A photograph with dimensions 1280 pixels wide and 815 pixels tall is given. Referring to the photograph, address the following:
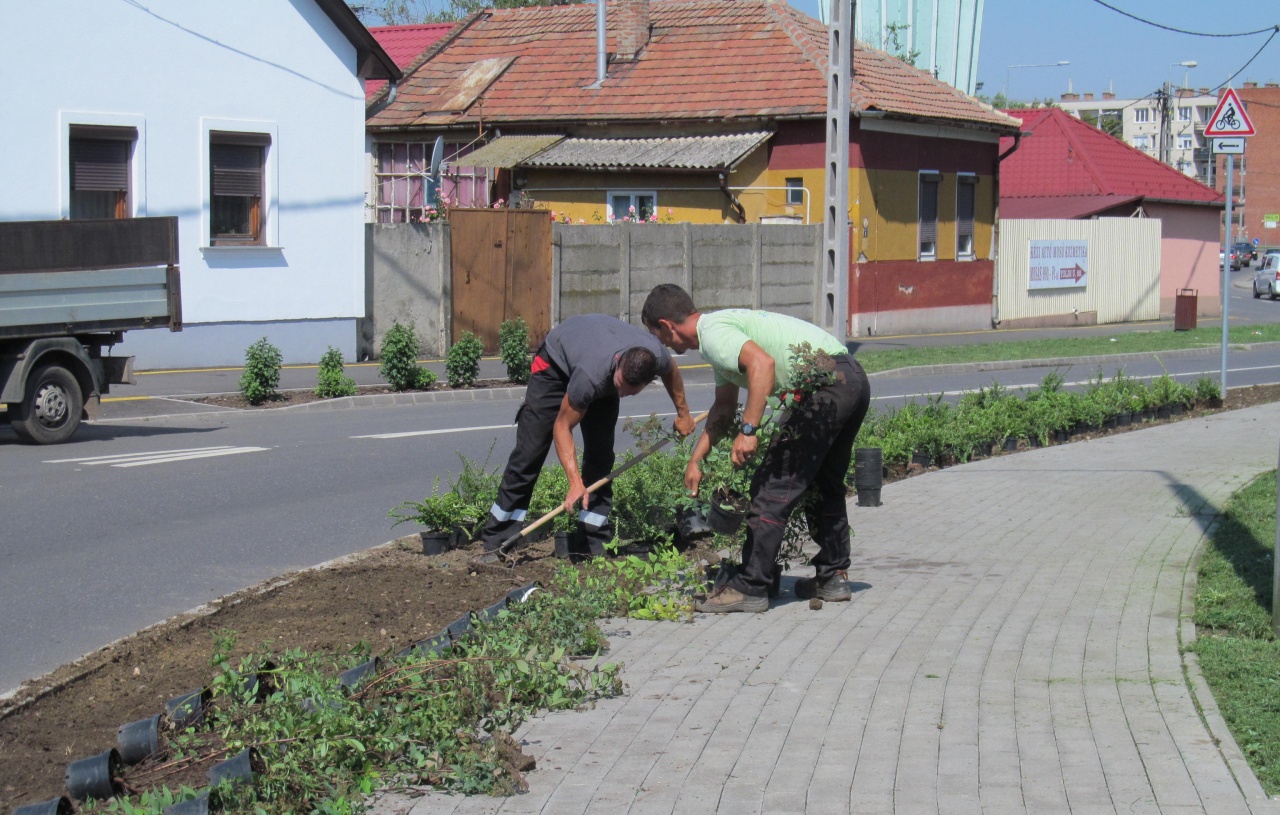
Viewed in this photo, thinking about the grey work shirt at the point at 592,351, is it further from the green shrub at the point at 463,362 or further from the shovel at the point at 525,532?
the green shrub at the point at 463,362

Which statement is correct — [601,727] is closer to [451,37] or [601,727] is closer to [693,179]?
[693,179]

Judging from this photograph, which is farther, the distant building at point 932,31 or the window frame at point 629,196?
the distant building at point 932,31

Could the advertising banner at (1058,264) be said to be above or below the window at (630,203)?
below

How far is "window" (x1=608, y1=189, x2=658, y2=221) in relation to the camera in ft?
94.7

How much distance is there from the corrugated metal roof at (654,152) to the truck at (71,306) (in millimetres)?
15125

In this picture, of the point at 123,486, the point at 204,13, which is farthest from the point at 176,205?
the point at 123,486

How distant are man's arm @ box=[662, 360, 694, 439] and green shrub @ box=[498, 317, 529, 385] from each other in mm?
11163

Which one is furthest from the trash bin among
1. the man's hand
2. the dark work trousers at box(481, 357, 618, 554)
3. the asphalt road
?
the man's hand

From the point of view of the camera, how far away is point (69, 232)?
12.9m

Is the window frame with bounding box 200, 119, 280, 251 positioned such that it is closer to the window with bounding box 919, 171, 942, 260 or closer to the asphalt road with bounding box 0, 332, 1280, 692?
the asphalt road with bounding box 0, 332, 1280, 692

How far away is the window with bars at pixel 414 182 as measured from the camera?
30.1 metres

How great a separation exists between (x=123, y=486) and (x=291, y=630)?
495 cm

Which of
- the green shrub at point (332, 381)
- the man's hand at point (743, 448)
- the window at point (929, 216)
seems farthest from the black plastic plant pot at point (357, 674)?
the window at point (929, 216)

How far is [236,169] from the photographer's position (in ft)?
65.5
